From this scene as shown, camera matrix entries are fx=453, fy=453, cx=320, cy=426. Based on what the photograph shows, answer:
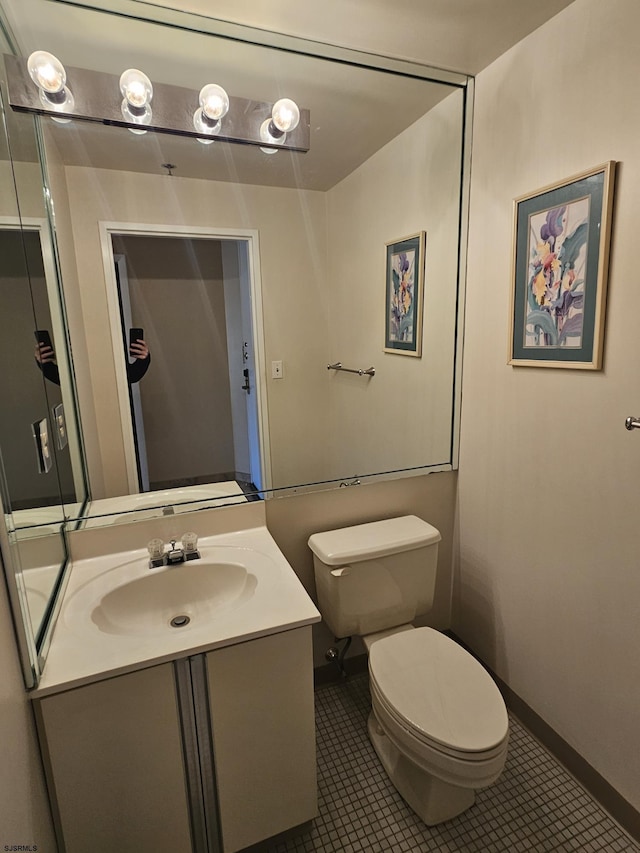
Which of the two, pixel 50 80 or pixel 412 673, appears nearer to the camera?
pixel 50 80

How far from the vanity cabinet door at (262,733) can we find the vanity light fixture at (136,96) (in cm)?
153

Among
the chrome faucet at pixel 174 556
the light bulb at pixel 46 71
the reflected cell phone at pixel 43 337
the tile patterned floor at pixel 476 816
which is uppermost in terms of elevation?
the light bulb at pixel 46 71

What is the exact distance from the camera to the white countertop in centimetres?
98

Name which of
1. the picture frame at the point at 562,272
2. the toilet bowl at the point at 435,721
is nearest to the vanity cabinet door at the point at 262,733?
the toilet bowl at the point at 435,721

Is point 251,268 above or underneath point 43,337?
above

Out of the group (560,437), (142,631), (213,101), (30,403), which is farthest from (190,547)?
(213,101)

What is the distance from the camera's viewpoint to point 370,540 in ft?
5.25

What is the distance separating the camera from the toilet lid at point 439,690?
117 cm

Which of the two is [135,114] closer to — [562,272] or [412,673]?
[562,272]

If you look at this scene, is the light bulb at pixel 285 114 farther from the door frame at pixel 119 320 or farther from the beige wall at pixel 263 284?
the door frame at pixel 119 320

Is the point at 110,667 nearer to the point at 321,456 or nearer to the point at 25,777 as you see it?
the point at 25,777

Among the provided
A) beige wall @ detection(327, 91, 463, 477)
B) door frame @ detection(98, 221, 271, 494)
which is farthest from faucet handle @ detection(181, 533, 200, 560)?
beige wall @ detection(327, 91, 463, 477)

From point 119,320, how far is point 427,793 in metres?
1.77

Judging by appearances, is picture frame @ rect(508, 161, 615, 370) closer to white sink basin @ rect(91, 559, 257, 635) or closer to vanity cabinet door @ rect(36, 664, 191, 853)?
white sink basin @ rect(91, 559, 257, 635)
